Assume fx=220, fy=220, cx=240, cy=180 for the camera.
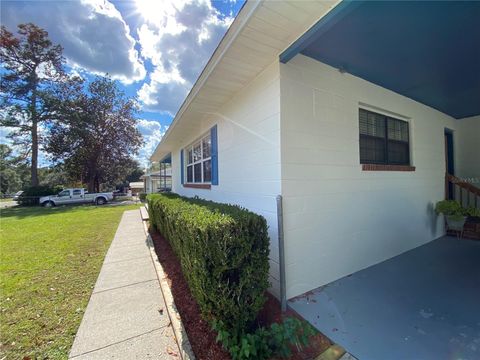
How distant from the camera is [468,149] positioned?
21.5ft

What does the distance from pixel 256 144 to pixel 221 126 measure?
163cm

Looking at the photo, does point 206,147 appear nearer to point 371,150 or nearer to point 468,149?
point 371,150

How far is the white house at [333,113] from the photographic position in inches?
98.6

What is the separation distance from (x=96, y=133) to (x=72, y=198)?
7084mm

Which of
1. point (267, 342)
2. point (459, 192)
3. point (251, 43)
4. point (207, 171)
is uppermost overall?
point (251, 43)

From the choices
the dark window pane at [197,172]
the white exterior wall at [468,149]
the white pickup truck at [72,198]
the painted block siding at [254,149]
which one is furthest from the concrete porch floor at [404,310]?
the white pickup truck at [72,198]

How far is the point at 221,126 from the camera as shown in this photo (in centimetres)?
486

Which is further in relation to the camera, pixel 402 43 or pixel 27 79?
pixel 27 79

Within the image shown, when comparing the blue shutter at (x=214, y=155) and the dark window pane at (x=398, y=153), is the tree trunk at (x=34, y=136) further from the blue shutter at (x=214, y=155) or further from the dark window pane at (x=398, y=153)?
the dark window pane at (x=398, y=153)

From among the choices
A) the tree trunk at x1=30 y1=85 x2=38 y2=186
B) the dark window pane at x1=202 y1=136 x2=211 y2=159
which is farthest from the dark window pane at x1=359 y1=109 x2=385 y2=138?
the tree trunk at x1=30 y1=85 x2=38 y2=186

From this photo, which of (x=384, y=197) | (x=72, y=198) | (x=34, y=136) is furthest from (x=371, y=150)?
(x=34, y=136)

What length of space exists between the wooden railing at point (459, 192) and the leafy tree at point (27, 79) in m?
27.1

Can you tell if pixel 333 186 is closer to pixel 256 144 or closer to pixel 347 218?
pixel 347 218

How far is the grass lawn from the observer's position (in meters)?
2.33
